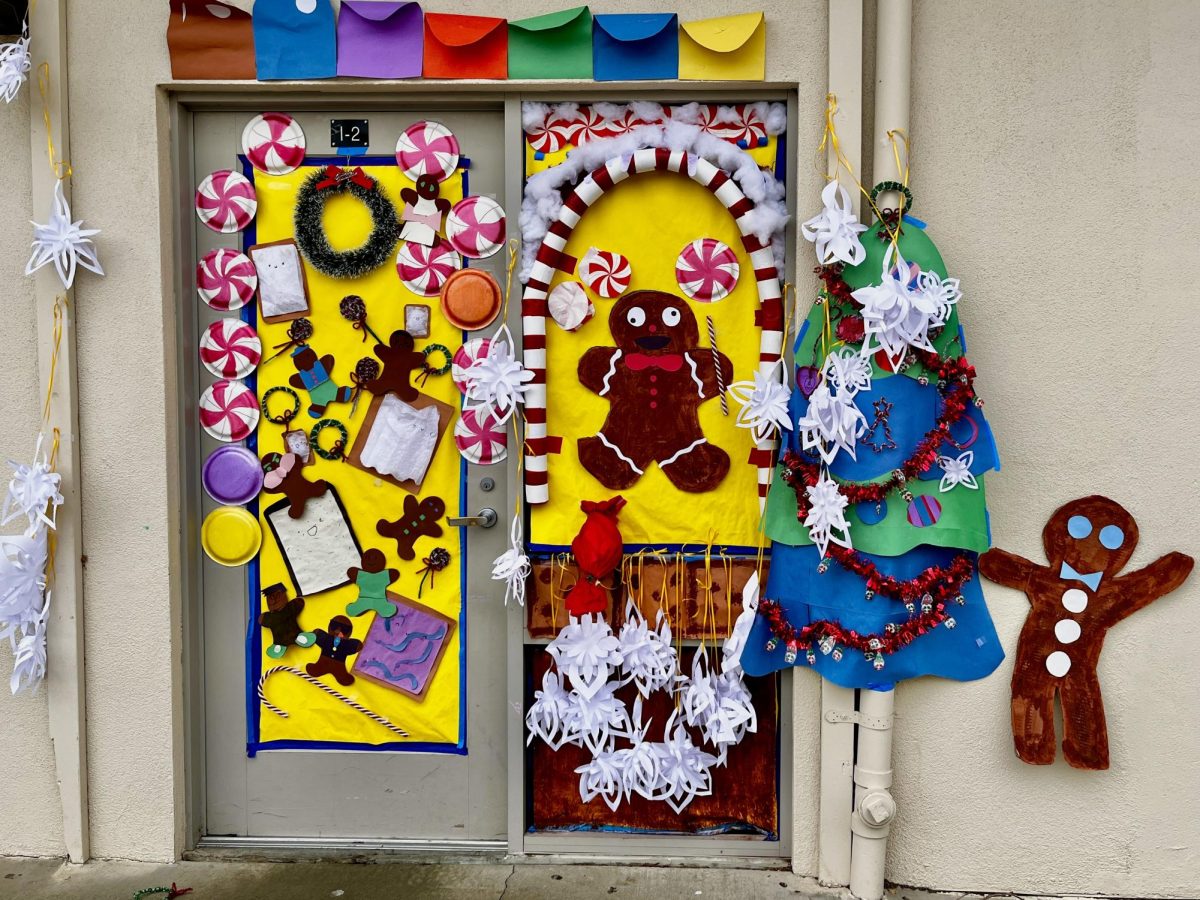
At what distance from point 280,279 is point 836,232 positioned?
5.93ft

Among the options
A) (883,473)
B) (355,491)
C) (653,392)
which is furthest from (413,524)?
(883,473)

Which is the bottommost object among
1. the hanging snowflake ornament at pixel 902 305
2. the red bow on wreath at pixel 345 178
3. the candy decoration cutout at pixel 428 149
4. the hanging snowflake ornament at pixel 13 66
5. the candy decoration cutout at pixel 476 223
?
the hanging snowflake ornament at pixel 902 305

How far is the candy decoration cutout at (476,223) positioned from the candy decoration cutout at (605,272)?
32 cm

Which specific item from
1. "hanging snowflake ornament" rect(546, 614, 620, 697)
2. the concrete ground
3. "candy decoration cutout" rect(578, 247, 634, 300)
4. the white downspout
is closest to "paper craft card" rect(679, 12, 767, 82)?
the white downspout

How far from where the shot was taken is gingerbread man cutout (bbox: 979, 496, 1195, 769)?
2.68m

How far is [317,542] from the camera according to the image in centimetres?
299

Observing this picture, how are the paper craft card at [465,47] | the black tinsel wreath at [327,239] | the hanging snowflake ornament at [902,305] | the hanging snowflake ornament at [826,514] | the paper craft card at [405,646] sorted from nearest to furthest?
the hanging snowflake ornament at [902,305] → the hanging snowflake ornament at [826,514] → the paper craft card at [465,47] → the black tinsel wreath at [327,239] → the paper craft card at [405,646]

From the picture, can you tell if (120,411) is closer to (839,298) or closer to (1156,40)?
(839,298)

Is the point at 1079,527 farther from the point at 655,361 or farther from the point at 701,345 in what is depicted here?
the point at 655,361

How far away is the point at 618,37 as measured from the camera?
2.63 metres

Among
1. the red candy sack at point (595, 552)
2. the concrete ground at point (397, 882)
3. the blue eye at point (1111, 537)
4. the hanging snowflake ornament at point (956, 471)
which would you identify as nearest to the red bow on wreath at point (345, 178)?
the red candy sack at point (595, 552)

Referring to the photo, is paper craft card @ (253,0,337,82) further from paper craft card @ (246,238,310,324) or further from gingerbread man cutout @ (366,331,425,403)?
gingerbread man cutout @ (366,331,425,403)

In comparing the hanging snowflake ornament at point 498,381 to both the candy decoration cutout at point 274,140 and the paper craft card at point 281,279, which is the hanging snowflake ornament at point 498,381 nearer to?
the paper craft card at point 281,279

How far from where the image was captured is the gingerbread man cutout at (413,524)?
296cm
